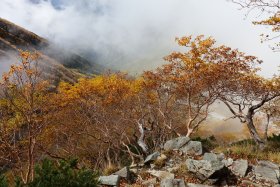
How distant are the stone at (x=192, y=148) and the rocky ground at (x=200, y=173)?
2.25 feet

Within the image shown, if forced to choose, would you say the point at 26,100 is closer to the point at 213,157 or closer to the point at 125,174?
the point at 125,174

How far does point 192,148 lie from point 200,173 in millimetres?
3288

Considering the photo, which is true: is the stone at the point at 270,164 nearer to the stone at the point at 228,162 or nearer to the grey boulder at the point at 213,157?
the stone at the point at 228,162

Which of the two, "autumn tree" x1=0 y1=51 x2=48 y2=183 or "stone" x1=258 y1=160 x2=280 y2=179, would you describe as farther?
"stone" x1=258 y1=160 x2=280 y2=179

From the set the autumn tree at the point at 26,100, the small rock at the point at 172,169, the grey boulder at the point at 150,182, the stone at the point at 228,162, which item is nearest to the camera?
the autumn tree at the point at 26,100

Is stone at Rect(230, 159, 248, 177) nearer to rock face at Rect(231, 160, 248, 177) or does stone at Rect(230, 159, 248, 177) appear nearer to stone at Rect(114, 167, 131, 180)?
rock face at Rect(231, 160, 248, 177)

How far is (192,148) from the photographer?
18750 millimetres

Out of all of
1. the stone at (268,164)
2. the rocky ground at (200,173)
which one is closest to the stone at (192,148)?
the rocky ground at (200,173)

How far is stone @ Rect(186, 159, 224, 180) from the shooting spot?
15.3 m

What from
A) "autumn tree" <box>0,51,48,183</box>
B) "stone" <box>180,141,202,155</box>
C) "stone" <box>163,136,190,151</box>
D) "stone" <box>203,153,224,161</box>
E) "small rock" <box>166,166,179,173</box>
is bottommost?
"small rock" <box>166,166,179,173</box>

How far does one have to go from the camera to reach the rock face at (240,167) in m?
15.9

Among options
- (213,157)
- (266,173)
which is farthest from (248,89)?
(266,173)

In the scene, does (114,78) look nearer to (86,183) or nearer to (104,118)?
(104,118)

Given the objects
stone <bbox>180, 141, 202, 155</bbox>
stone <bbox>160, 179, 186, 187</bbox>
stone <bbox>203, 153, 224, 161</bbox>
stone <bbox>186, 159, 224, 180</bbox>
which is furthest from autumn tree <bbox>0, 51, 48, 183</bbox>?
stone <bbox>203, 153, 224, 161</bbox>
